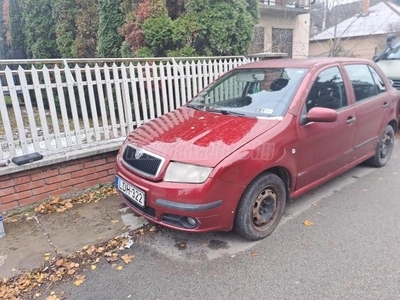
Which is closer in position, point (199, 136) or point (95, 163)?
point (199, 136)

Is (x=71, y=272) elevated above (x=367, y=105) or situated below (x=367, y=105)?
below

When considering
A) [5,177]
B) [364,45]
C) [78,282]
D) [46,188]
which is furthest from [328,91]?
[364,45]

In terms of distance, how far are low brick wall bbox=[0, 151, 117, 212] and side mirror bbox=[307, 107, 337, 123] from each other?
8.05 feet

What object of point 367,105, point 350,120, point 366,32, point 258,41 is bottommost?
point 350,120

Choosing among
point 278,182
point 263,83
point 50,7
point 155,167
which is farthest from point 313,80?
point 50,7

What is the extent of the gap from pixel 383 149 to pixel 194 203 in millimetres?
3527

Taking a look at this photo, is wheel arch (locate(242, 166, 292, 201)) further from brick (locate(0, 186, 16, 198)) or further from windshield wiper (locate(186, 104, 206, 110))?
brick (locate(0, 186, 16, 198))

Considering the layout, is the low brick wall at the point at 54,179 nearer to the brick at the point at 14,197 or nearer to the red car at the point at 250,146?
the brick at the point at 14,197

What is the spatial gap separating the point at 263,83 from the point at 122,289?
8.15 ft

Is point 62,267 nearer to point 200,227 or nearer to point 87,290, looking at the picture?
point 87,290

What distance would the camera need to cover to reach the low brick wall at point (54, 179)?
326 cm

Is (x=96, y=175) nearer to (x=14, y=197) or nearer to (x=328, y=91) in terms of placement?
(x=14, y=197)

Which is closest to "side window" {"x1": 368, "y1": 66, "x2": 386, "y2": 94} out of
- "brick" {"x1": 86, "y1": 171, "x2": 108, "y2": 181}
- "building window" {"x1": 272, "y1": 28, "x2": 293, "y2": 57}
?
"brick" {"x1": 86, "y1": 171, "x2": 108, "y2": 181}

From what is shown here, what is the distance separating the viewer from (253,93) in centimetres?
334
